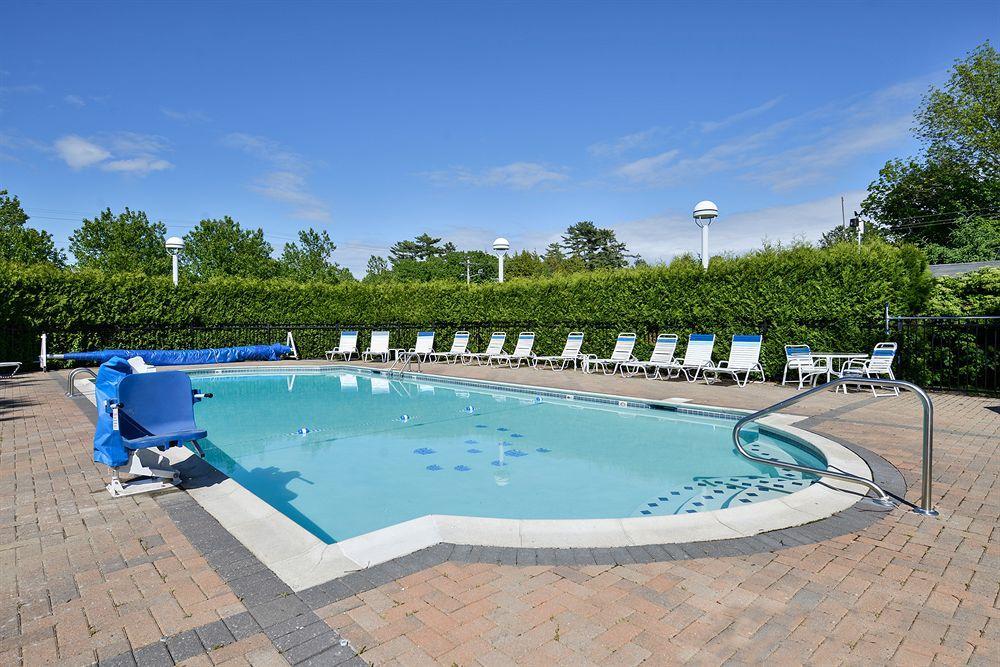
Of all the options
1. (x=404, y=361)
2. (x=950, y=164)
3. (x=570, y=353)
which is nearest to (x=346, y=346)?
(x=404, y=361)

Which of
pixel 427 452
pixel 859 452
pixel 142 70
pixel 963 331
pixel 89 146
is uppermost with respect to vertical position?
pixel 89 146

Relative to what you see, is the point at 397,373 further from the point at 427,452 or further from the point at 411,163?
the point at 411,163

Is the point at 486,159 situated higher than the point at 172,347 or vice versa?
the point at 486,159

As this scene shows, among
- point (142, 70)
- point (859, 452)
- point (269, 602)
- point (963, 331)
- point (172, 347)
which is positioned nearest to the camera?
point (269, 602)

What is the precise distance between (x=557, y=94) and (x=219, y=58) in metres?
10.1

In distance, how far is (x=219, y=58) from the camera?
15.1m

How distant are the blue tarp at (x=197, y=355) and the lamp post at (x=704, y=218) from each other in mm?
13529

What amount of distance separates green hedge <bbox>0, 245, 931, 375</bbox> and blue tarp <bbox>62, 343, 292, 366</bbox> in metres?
0.78

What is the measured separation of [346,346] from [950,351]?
15.9 m

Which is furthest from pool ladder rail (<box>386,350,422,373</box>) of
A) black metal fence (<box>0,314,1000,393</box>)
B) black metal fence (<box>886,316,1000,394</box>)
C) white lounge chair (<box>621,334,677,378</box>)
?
black metal fence (<box>886,316,1000,394</box>)

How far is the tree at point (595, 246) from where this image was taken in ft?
242

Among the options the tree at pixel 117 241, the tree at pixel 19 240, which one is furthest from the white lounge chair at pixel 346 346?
the tree at pixel 19 240

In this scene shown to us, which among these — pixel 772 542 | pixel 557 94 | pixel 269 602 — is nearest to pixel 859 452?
pixel 772 542

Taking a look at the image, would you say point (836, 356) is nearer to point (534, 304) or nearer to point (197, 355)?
point (534, 304)
